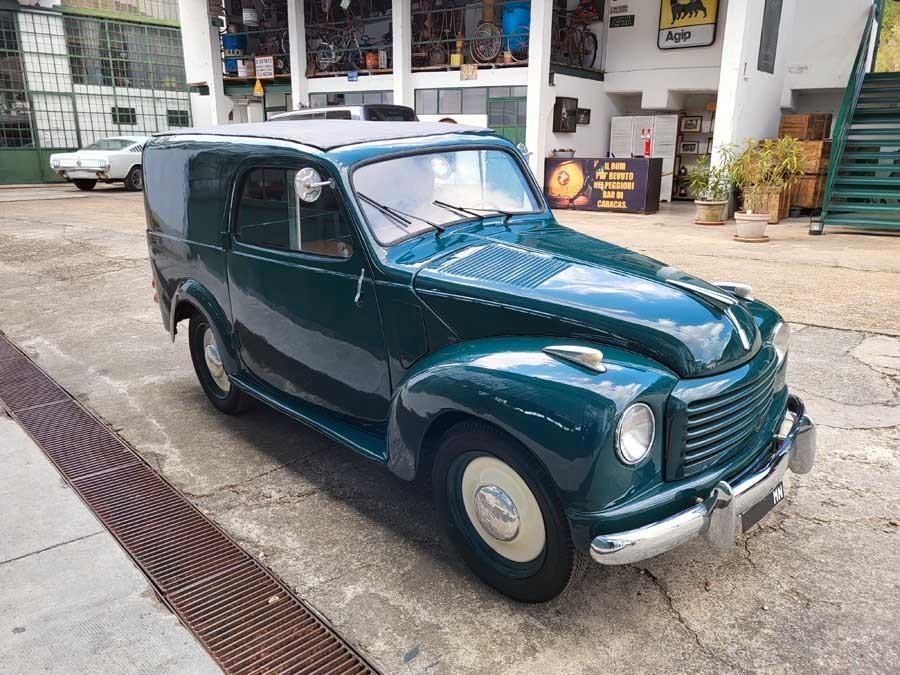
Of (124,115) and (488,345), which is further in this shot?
(124,115)

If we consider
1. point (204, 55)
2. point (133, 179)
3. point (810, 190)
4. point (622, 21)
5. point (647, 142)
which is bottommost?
point (133, 179)

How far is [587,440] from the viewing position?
2.23m

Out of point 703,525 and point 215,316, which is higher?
point 215,316

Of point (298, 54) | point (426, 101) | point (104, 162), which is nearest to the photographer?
point (426, 101)

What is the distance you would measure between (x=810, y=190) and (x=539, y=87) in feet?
21.4

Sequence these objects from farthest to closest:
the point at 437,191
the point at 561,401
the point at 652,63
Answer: the point at 652,63
the point at 437,191
the point at 561,401

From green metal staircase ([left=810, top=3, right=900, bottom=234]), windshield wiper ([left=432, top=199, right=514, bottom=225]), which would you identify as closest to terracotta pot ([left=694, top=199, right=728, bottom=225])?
green metal staircase ([left=810, top=3, right=900, bottom=234])

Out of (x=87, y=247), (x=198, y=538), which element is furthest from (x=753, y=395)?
(x=87, y=247)

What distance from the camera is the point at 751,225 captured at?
1115 centimetres

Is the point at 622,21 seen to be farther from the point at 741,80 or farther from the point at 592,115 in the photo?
the point at 741,80

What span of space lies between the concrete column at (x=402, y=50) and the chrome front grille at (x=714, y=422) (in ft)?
58.5

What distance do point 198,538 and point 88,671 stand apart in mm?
871

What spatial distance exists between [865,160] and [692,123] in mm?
6216

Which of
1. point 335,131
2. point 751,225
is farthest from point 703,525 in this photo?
point 751,225
